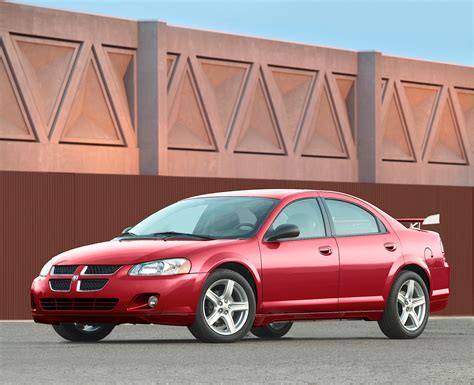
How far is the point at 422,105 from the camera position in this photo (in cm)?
4400

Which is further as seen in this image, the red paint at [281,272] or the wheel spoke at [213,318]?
the wheel spoke at [213,318]

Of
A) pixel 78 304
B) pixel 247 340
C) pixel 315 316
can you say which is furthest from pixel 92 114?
pixel 78 304

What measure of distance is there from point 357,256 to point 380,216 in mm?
836

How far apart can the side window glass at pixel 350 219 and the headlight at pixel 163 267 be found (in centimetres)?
223

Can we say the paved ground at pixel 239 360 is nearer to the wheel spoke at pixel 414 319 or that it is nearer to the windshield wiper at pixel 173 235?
the wheel spoke at pixel 414 319

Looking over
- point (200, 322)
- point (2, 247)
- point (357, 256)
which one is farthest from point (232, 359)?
point (2, 247)

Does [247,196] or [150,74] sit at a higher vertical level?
[150,74]

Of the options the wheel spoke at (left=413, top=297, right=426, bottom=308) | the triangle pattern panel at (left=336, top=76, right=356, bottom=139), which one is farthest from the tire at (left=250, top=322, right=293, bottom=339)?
the triangle pattern panel at (left=336, top=76, right=356, bottom=139)

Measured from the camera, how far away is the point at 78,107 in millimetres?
34031

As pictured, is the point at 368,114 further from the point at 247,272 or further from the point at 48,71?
the point at 247,272

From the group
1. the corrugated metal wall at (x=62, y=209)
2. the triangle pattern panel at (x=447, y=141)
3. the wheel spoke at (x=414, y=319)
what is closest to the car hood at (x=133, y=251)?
the wheel spoke at (x=414, y=319)

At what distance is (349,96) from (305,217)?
89.3ft

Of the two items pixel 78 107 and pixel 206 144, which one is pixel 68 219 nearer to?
pixel 78 107

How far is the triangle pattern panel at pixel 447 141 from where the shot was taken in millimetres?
44656
